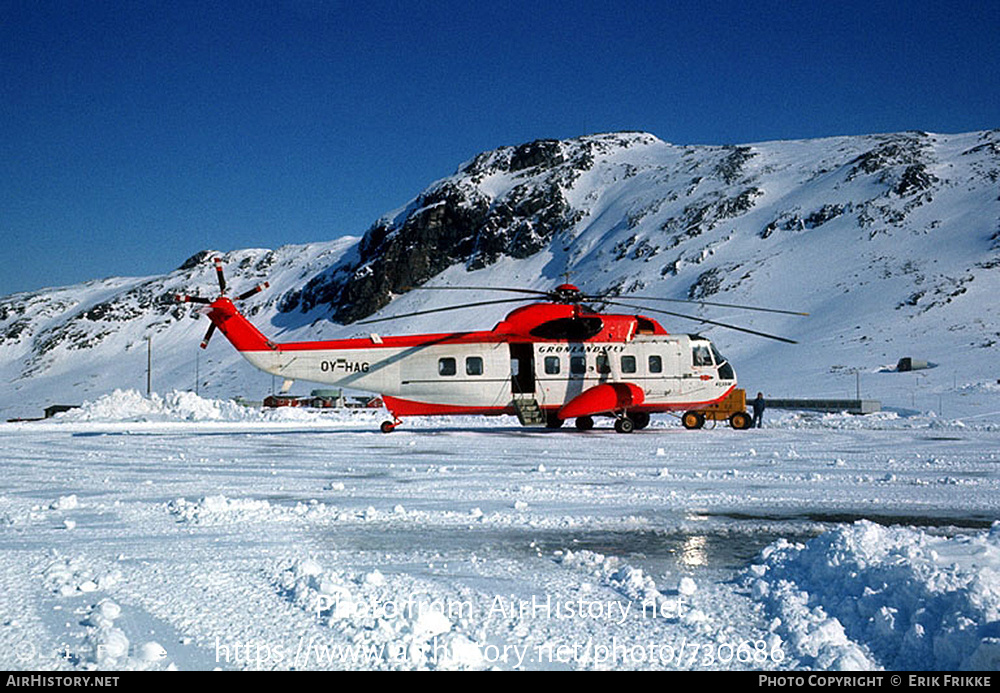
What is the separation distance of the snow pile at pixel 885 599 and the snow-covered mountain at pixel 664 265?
36.2m

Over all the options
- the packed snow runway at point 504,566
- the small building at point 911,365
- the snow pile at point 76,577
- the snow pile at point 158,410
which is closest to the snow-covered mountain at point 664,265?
the small building at point 911,365

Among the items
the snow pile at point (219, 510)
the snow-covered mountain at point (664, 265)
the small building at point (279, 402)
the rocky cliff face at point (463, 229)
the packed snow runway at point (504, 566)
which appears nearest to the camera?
the packed snow runway at point (504, 566)

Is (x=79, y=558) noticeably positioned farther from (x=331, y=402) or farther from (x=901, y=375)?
(x=901, y=375)

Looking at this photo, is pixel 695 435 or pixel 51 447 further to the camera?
pixel 695 435

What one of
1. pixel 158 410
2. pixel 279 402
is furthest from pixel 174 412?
pixel 279 402

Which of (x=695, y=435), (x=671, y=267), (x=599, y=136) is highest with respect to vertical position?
(x=599, y=136)

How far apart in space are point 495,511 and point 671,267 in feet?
311

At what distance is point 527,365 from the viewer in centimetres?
2300

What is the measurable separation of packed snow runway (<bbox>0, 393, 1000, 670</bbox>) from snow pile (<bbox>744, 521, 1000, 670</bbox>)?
2cm

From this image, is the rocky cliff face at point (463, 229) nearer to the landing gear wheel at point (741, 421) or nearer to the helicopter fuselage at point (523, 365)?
the helicopter fuselage at point (523, 365)

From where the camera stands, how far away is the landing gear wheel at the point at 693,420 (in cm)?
2510

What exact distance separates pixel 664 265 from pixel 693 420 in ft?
262

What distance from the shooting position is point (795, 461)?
1430 centimetres
